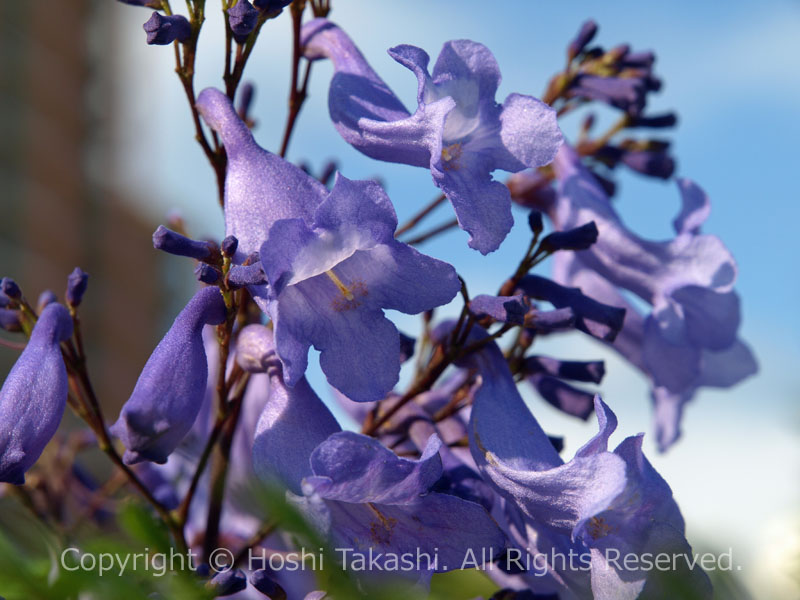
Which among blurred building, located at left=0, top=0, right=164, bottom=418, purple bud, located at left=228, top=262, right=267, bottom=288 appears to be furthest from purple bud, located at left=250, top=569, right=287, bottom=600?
blurred building, located at left=0, top=0, right=164, bottom=418

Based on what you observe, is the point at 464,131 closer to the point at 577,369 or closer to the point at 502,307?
the point at 502,307

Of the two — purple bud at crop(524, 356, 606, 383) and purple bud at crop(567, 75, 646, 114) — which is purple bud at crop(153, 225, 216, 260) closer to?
purple bud at crop(524, 356, 606, 383)

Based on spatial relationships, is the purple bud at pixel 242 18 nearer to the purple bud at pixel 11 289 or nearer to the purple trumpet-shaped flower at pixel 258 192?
the purple trumpet-shaped flower at pixel 258 192

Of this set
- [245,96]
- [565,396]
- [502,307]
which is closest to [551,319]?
[502,307]

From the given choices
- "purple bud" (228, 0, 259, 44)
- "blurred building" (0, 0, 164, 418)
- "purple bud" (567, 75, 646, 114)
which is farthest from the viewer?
"blurred building" (0, 0, 164, 418)

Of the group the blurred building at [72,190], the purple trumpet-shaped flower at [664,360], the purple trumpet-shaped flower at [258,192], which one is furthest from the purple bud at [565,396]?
the blurred building at [72,190]

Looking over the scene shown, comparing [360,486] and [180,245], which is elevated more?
[180,245]
